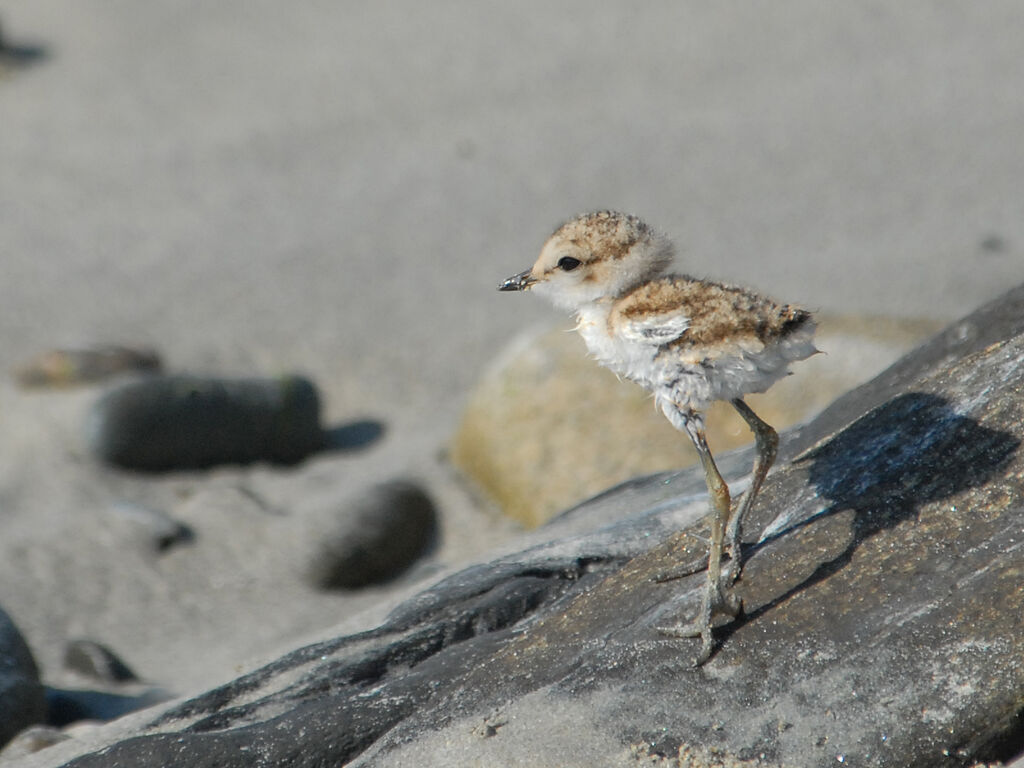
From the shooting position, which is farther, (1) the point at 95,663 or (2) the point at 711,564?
(1) the point at 95,663

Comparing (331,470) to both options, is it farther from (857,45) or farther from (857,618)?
(857,45)

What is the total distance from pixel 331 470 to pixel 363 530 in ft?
2.91

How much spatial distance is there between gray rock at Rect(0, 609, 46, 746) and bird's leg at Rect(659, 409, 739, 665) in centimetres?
223

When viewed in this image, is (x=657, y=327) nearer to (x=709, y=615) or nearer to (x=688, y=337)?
(x=688, y=337)

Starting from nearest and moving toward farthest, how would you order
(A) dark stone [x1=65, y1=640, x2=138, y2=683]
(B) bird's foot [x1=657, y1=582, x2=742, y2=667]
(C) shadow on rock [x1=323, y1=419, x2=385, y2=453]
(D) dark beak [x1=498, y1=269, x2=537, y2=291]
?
(B) bird's foot [x1=657, y1=582, x2=742, y2=667] → (D) dark beak [x1=498, y1=269, x2=537, y2=291] → (A) dark stone [x1=65, y1=640, x2=138, y2=683] → (C) shadow on rock [x1=323, y1=419, x2=385, y2=453]

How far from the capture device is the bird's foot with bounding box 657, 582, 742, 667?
8.62 feet

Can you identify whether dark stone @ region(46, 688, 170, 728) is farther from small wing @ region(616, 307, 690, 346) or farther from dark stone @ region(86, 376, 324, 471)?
small wing @ region(616, 307, 690, 346)

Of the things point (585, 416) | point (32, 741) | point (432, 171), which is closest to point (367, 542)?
point (585, 416)

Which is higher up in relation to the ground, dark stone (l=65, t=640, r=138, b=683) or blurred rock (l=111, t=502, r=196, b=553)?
blurred rock (l=111, t=502, r=196, b=553)

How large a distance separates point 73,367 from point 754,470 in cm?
467

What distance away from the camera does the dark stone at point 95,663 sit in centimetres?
461

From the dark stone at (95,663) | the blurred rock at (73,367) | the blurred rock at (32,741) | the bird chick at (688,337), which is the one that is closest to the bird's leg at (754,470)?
the bird chick at (688,337)

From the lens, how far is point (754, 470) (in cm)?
293

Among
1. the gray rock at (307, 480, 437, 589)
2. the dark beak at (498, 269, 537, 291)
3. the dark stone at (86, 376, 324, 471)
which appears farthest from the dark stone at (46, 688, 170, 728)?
the dark beak at (498, 269, 537, 291)
